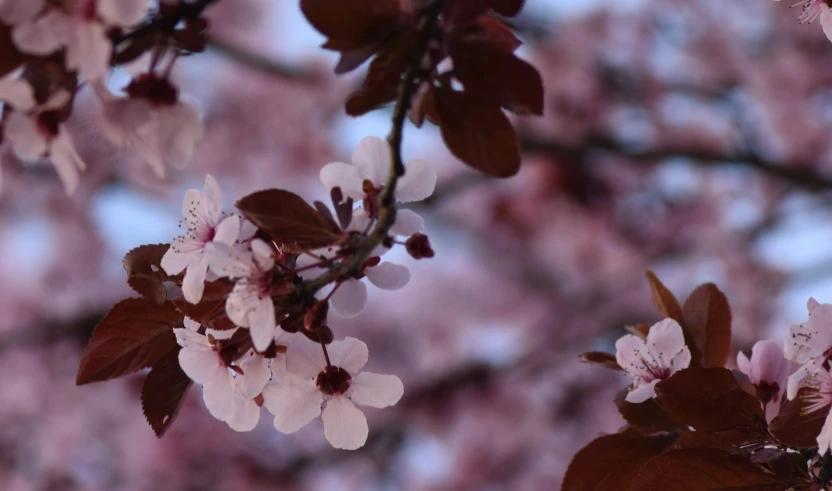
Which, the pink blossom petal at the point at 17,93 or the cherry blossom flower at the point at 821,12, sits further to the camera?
the cherry blossom flower at the point at 821,12

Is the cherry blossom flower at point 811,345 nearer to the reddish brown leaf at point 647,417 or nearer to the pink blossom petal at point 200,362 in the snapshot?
the reddish brown leaf at point 647,417

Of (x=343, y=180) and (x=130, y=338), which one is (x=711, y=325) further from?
(x=130, y=338)

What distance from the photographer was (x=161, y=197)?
4.53 meters

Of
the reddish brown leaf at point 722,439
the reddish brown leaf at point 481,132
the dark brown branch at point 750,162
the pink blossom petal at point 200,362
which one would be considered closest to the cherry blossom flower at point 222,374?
the pink blossom petal at point 200,362

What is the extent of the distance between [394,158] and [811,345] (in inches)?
12.3

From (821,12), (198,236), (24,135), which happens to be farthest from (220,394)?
(821,12)

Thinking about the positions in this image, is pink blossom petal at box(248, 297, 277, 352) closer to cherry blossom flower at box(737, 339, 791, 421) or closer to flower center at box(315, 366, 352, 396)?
flower center at box(315, 366, 352, 396)

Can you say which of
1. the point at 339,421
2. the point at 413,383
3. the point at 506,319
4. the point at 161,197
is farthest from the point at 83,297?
the point at 339,421

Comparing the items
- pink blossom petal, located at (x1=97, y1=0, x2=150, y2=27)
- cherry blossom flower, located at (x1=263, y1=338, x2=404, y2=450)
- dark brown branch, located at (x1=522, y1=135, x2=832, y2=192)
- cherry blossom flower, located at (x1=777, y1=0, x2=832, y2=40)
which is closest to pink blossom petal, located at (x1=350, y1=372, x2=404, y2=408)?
cherry blossom flower, located at (x1=263, y1=338, x2=404, y2=450)

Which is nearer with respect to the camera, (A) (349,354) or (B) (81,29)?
(B) (81,29)

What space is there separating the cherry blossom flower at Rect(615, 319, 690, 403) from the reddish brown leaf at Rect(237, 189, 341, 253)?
249 mm

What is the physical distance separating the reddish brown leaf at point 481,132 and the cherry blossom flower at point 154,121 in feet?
0.52

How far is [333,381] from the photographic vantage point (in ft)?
1.91

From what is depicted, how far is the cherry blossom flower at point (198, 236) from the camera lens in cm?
51
